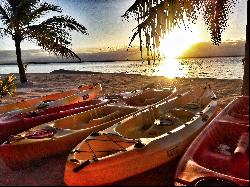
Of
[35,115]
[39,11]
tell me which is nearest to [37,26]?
[39,11]

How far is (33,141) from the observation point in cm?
635

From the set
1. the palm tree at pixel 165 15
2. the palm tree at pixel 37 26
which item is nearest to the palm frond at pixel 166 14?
the palm tree at pixel 165 15

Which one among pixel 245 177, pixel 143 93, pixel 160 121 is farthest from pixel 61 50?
pixel 245 177

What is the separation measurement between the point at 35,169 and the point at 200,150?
314 centimetres

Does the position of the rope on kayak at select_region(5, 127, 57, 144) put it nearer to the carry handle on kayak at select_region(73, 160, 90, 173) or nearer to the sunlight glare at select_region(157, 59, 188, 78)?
the carry handle on kayak at select_region(73, 160, 90, 173)

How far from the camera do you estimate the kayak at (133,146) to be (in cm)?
488

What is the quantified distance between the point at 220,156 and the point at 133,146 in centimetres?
144

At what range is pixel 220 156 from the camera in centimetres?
532

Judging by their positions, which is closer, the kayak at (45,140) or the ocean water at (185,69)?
the kayak at (45,140)

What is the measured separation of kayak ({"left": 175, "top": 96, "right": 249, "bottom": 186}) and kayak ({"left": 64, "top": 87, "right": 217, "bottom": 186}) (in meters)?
0.43

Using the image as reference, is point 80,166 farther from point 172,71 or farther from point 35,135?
point 172,71

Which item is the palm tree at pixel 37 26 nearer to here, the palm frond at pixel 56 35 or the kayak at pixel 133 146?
the palm frond at pixel 56 35

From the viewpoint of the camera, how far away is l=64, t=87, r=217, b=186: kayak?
4.88 m

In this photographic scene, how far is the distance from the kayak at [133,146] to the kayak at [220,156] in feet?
1.41
